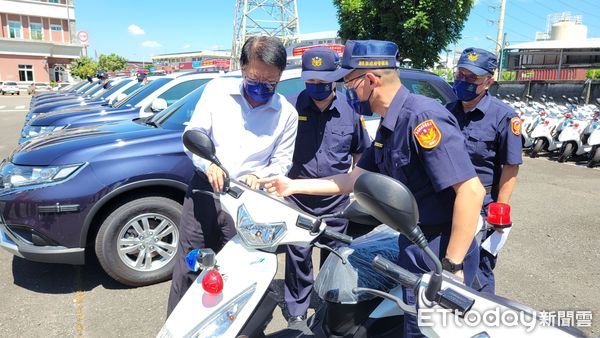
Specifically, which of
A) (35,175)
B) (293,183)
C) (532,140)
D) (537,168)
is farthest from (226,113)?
(532,140)

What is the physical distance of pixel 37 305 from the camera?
3.45 metres

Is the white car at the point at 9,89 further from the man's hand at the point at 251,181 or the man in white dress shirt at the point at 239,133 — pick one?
the man's hand at the point at 251,181

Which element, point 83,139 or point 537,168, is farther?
point 537,168

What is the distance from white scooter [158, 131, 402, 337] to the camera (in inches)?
65.7

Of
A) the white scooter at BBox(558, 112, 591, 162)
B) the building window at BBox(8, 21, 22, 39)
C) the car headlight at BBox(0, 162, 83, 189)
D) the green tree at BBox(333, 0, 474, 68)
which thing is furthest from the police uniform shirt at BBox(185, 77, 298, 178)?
the building window at BBox(8, 21, 22, 39)

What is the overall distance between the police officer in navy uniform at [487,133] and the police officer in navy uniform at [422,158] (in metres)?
1.18

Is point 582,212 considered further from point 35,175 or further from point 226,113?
point 35,175

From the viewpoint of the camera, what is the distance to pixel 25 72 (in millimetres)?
53094

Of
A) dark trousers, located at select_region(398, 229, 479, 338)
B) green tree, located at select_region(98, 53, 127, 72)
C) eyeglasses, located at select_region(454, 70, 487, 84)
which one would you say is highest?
green tree, located at select_region(98, 53, 127, 72)

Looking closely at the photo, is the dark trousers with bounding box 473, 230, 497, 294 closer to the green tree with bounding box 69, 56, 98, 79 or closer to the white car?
the white car

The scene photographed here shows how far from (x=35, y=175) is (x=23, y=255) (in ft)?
2.04

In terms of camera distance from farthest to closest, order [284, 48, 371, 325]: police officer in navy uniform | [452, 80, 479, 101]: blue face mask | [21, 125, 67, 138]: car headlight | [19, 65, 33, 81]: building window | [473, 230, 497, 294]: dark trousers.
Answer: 1. [19, 65, 33, 81]: building window
2. [21, 125, 67, 138]: car headlight
3. [284, 48, 371, 325]: police officer in navy uniform
4. [452, 80, 479, 101]: blue face mask
5. [473, 230, 497, 294]: dark trousers

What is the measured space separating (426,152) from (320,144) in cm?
151

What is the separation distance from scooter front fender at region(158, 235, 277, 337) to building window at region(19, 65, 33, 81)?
203 feet
